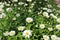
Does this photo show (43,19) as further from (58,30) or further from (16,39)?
(16,39)

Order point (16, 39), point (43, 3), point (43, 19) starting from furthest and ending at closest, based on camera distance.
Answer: point (43, 3) → point (43, 19) → point (16, 39)

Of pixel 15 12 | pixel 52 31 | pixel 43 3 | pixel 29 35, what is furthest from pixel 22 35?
pixel 43 3

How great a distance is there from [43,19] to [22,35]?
18.5 inches

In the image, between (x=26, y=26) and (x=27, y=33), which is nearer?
(x=27, y=33)

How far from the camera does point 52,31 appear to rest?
2.20 m

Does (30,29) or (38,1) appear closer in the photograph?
(30,29)

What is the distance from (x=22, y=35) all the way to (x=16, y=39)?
73 mm

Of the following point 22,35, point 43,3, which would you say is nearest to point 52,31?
point 22,35

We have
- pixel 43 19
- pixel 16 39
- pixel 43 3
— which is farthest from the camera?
pixel 43 3

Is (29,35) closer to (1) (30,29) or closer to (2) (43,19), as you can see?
(1) (30,29)

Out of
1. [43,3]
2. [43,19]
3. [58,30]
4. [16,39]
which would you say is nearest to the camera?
[16,39]

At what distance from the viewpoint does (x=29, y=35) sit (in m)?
2.01

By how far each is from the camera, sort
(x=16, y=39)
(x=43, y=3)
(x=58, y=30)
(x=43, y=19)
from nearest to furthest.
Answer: (x=16, y=39) < (x=58, y=30) < (x=43, y=19) < (x=43, y=3)

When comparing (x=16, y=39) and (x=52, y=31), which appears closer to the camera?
(x=16, y=39)
